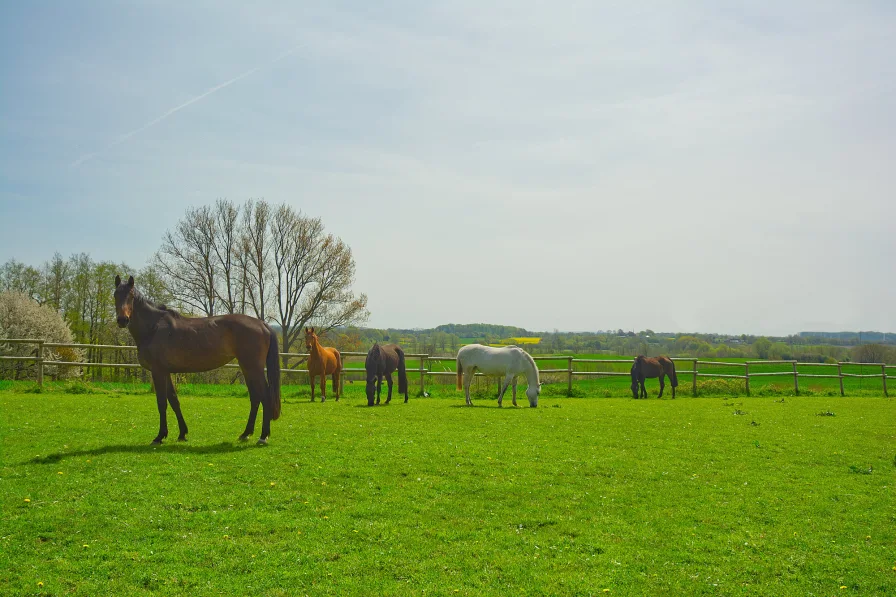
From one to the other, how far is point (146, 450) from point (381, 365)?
26.6 feet

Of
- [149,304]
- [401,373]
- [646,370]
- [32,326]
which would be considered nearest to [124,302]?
[149,304]

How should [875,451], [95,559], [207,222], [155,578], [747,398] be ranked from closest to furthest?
[155,578], [95,559], [875,451], [747,398], [207,222]

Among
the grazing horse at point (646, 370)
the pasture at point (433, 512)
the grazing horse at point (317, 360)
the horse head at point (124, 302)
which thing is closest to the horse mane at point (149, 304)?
the horse head at point (124, 302)

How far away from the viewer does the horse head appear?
8094 millimetres

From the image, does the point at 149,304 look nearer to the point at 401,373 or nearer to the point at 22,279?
the point at 401,373

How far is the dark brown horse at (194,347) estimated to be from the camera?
8695mm

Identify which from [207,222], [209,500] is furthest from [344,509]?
[207,222]

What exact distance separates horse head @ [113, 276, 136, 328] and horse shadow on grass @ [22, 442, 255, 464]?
1758 mm

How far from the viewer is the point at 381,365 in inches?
619

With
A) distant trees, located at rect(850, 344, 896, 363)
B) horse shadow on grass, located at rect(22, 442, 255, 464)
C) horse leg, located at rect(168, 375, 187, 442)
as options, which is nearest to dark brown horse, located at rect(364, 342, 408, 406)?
horse leg, located at rect(168, 375, 187, 442)

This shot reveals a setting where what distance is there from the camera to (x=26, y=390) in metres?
15.5

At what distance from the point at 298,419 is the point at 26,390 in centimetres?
920

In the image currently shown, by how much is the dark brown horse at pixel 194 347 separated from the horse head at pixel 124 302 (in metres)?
0.01

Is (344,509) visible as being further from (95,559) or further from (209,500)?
(95,559)
